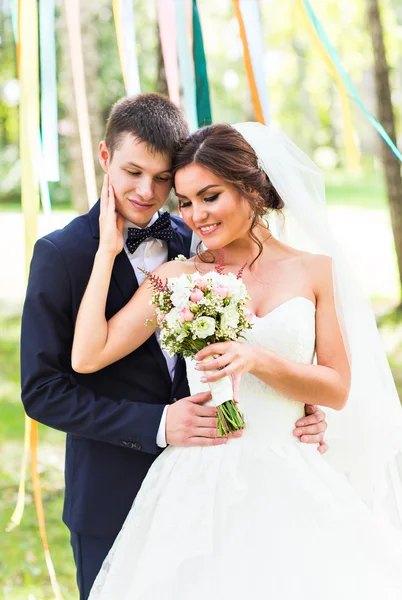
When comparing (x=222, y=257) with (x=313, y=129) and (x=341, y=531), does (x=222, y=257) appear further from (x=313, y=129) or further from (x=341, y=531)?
(x=313, y=129)

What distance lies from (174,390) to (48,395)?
1.63 ft

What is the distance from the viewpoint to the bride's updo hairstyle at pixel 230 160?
3.05 m

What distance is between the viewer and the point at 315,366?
303cm

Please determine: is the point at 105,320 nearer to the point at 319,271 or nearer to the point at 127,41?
the point at 319,271

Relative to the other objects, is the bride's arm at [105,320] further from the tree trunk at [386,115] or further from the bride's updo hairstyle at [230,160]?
the tree trunk at [386,115]

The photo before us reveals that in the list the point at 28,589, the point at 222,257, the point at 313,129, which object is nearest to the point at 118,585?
the point at 222,257

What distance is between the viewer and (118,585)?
288 centimetres

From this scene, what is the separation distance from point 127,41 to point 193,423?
187 centimetres

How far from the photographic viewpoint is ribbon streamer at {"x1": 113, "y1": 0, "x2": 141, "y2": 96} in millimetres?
3736

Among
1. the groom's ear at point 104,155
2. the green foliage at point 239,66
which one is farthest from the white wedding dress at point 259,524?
the green foliage at point 239,66

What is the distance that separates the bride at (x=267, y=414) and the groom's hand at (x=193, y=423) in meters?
0.07

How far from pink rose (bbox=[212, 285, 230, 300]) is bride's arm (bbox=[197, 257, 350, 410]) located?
16 centimetres

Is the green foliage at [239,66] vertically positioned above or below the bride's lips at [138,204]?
above

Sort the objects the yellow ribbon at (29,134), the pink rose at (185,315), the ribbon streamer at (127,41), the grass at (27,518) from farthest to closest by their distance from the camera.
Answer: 1. the grass at (27,518)
2. the ribbon streamer at (127,41)
3. the yellow ribbon at (29,134)
4. the pink rose at (185,315)
